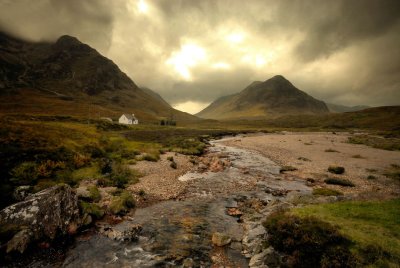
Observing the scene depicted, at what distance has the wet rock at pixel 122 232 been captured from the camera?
1716 centimetres

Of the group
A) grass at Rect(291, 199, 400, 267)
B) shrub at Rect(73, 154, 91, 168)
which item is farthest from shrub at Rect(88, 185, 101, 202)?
grass at Rect(291, 199, 400, 267)

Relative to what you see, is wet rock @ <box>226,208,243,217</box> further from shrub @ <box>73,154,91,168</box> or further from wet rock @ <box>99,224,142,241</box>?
shrub @ <box>73,154,91,168</box>

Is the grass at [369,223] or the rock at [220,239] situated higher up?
the grass at [369,223]

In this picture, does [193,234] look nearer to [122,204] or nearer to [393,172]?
[122,204]

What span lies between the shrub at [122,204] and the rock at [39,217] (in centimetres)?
353

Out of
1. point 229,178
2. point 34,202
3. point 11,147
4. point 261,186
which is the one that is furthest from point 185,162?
point 34,202


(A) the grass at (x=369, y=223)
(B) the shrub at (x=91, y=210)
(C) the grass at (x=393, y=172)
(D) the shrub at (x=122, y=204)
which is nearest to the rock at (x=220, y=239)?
(A) the grass at (x=369, y=223)

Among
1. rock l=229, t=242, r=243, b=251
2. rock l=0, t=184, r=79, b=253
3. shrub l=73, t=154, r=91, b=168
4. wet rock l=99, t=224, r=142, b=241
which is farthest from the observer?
shrub l=73, t=154, r=91, b=168

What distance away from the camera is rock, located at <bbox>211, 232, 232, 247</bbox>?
16281 millimetres

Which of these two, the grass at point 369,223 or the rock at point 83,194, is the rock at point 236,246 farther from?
the rock at point 83,194

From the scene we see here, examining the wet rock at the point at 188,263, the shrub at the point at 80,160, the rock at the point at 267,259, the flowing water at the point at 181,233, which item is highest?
the shrub at the point at 80,160

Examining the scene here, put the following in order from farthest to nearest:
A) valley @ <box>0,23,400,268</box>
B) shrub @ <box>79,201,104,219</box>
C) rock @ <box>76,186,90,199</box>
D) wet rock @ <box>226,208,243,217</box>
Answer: rock @ <box>76,186,90,199</box> < wet rock @ <box>226,208,243,217</box> < shrub @ <box>79,201,104,219</box> < valley @ <box>0,23,400,268</box>

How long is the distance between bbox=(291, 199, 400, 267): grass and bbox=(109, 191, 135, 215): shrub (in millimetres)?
14775

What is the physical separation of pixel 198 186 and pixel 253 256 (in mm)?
16439
